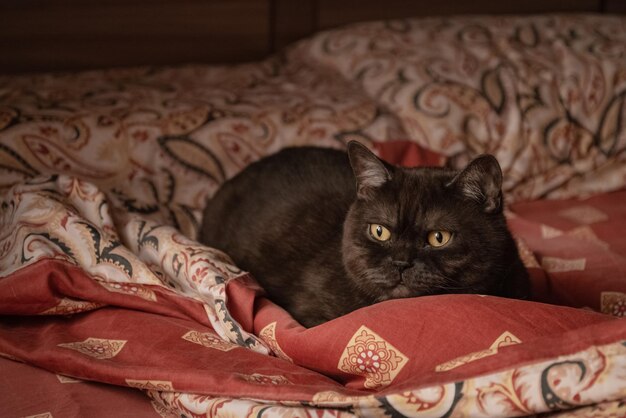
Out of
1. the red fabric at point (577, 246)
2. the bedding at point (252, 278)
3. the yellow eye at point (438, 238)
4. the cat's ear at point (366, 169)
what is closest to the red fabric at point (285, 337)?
the bedding at point (252, 278)

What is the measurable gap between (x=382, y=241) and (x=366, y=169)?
150mm

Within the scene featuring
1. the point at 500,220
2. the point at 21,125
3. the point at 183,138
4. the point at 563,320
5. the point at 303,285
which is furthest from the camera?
the point at 183,138

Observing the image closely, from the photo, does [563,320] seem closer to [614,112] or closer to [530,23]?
[614,112]

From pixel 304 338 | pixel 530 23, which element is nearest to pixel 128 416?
pixel 304 338

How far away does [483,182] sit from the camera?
1.24 metres

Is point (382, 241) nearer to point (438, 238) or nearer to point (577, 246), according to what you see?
point (438, 238)

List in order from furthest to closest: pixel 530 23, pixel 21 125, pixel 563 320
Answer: pixel 530 23
pixel 21 125
pixel 563 320

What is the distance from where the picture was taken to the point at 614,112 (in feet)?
7.27

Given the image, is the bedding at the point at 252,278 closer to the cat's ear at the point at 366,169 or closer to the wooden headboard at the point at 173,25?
the wooden headboard at the point at 173,25

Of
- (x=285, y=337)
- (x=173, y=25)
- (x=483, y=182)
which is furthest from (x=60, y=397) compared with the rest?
(x=173, y=25)

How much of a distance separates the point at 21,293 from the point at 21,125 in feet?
2.37

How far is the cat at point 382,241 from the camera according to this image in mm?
1224

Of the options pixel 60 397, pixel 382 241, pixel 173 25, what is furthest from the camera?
pixel 173 25

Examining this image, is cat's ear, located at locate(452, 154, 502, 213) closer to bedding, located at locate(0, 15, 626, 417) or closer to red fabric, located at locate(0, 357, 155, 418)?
bedding, located at locate(0, 15, 626, 417)
